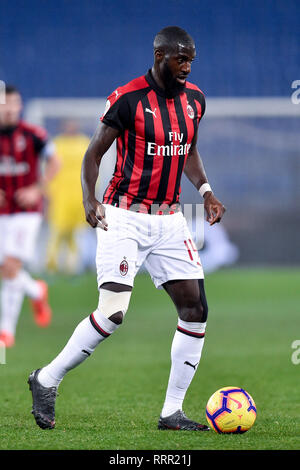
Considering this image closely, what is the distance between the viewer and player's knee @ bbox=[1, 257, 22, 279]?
8086 mm

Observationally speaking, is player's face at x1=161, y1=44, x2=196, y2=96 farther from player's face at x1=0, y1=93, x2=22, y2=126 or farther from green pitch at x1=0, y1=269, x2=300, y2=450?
player's face at x1=0, y1=93, x2=22, y2=126

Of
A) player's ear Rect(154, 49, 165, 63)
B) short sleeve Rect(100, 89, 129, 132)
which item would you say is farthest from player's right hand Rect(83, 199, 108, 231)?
player's ear Rect(154, 49, 165, 63)

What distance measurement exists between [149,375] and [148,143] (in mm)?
2508

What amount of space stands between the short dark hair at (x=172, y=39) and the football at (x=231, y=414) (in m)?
1.82

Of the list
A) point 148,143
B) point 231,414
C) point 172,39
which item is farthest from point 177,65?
point 231,414

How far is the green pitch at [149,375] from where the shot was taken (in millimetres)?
4082

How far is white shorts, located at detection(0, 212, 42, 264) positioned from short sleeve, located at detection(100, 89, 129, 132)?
152 inches

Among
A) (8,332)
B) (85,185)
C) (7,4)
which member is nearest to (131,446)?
(85,185)

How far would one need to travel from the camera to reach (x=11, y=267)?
8.08 m

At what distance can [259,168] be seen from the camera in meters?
15.8

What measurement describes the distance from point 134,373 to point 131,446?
2702 millimetres
